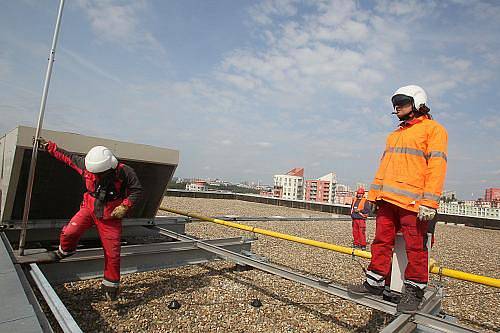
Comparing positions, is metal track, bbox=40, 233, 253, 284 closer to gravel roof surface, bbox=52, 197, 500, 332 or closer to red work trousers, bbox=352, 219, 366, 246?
gravel roof surface, bbox=52, 197, 500, 332

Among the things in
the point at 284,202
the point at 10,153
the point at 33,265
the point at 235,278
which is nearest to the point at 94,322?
the point at 33,265

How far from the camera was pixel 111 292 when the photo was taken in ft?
11.4

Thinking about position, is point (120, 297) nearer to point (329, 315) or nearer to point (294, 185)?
point (329, 315)

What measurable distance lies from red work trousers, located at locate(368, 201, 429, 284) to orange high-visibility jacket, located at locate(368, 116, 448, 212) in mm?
132

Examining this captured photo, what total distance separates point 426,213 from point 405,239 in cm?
32

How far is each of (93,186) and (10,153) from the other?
5.34 ft

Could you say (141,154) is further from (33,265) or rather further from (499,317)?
(499,317)

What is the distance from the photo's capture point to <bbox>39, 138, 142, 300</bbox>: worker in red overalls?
3.46 metres

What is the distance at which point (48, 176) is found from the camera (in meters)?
4.97

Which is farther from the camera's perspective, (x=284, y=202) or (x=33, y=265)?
(x=284, y=202)

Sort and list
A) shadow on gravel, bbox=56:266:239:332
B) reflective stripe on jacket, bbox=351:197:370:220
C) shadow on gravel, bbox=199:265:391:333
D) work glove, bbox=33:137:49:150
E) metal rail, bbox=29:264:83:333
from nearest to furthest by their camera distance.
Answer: metal rail, bbox=29:264:83:333, shadow on gravel, bbox=56:266:239:332, shadow on gravel, bbox=199:265:391:333, work glove, bbox=33:137:49:150, reflective stripe on jacket, bbox=351:197:370:220

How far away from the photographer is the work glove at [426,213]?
2551mm

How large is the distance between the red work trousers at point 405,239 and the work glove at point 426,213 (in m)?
0.13

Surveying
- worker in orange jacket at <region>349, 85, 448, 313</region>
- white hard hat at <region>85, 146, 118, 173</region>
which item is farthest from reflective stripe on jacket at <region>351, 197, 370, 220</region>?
white hard hat at <region>85, 146, 118, 173</region>
